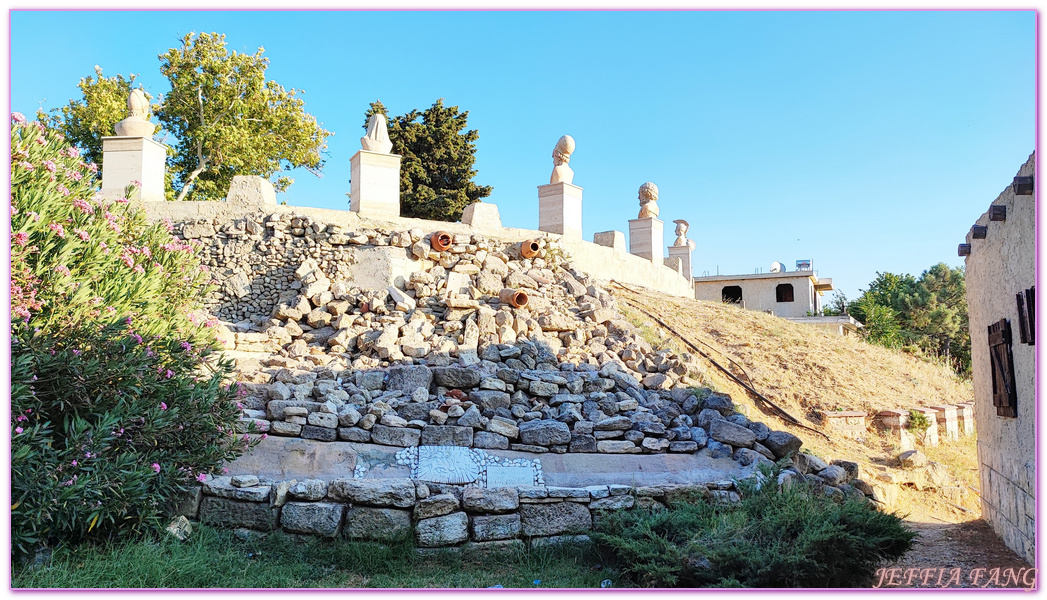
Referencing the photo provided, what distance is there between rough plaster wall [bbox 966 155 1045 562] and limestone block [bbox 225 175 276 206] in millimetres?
9358

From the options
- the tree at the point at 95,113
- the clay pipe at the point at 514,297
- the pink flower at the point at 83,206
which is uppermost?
the tree at the point at 95,113

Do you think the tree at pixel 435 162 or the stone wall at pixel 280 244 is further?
the tree at pixel 435 162

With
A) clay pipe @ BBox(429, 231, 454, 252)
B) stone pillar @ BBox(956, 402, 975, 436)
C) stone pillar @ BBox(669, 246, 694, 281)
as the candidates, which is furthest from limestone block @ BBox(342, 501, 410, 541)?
stone pillar @ BBox(669, 246, 694, 281)

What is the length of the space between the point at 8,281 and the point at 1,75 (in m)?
1.21

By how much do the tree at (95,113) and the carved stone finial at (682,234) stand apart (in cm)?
1429

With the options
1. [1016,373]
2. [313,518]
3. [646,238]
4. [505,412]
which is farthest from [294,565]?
[646,238]

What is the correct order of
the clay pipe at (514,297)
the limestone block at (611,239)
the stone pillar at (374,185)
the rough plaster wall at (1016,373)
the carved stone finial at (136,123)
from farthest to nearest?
the limestone block at (611,239)
the stone pillar at (374,185)
the carved stone finial at (136,123)
the clay pipe at (514,297)
the rough plaster wall at (1016,373)

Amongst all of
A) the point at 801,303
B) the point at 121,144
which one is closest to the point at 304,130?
the point at 121,144

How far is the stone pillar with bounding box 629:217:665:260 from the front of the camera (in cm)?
1633

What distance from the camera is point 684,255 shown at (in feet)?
65.9

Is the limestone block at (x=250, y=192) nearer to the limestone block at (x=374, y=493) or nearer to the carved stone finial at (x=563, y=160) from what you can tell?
the carved stone finial at (x=563, y=160)

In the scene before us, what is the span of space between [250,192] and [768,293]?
1835 cm

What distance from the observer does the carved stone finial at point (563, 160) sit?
537 inches

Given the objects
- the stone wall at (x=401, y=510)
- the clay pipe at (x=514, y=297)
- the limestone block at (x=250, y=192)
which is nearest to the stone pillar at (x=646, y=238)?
the clay pipe at (x=514, y=297)
